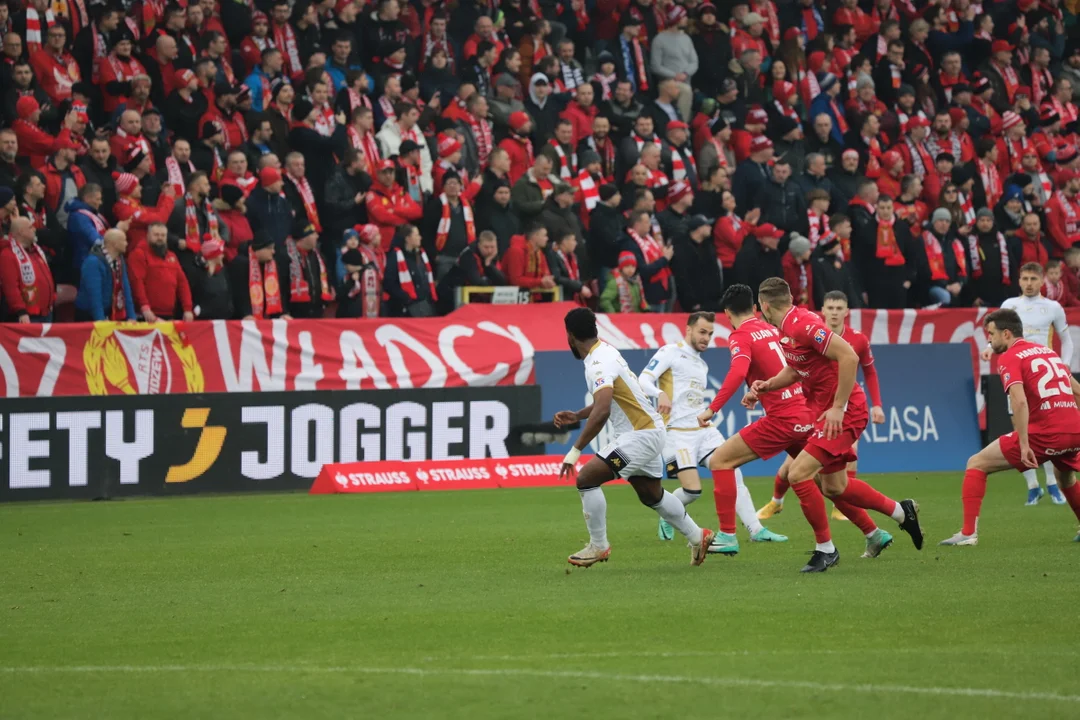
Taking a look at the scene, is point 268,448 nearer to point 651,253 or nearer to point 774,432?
point 651,253

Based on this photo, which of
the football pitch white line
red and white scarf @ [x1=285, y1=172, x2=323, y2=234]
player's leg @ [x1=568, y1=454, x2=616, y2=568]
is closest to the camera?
the football pitch white line

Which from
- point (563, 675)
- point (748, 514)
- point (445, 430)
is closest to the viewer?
point (563, 675)

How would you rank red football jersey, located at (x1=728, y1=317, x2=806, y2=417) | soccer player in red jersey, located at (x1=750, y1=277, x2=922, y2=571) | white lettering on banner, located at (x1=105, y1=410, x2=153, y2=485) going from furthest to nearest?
1. white lettering on banner, located at (x1=105, y1=410, x2=153, y2=485)
2. red football jersey, located at (x1=728, y1=317, x2=806, y2=417)
3. soccer player in red jersey, located at (x1=750, y1=277, x2=922, y2=571)

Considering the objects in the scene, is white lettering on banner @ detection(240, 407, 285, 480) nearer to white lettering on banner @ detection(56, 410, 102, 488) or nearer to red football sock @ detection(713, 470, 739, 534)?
white lettering on banner @ detection(56, 410, 102, 488)

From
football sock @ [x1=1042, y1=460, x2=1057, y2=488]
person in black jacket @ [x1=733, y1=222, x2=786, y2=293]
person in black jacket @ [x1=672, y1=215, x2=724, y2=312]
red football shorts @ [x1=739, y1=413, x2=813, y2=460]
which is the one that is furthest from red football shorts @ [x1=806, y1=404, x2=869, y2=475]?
person in black jacket @ [x1=733, y1=222, x2=786, y2=293]

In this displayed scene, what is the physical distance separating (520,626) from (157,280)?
11726 millimetres

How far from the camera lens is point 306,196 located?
20500 mm

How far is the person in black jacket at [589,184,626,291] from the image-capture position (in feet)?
73.6

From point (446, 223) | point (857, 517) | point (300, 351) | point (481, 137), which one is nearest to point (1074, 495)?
point (857, 517)

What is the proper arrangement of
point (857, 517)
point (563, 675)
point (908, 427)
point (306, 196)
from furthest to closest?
point (908, 427) < point (306, 196) < point (857, 517) < point (563, 675)

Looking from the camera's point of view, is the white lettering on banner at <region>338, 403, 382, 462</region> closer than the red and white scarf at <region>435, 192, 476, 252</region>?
Yes

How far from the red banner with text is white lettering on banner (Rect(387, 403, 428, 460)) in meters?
0.44

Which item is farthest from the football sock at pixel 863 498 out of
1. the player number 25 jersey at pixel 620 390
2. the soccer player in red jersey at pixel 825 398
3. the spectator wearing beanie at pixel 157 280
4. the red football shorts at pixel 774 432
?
the spectator wearing beanie at pixel 157 280

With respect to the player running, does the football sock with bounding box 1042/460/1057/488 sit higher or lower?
lower
